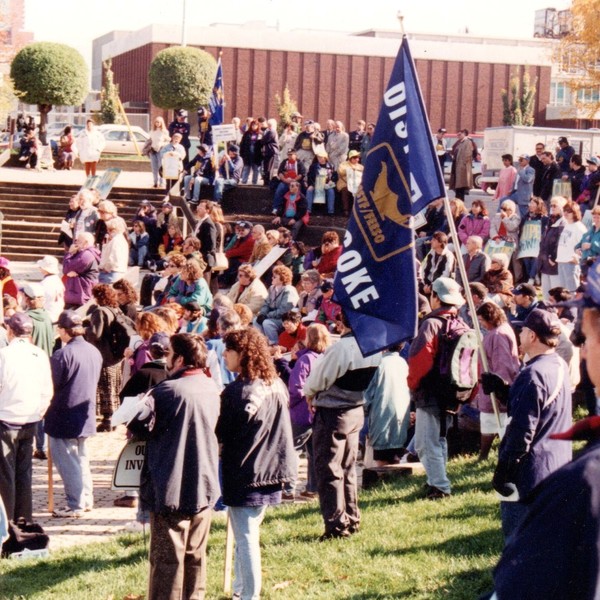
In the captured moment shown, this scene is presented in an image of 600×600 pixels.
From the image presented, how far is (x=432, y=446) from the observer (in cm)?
905

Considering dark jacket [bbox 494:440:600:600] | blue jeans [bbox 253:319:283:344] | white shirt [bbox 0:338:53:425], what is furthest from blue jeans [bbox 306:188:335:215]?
dark jacket [bbox 494:440:600:600]

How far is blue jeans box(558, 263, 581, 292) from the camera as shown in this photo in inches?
645

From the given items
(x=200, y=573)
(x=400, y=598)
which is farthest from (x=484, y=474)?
(x=200, y=573)

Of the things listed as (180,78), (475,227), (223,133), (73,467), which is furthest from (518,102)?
(73,467)

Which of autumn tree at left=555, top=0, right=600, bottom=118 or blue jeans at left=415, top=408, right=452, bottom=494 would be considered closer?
blue jeans at left=415, top=408, right=452, bottom=494

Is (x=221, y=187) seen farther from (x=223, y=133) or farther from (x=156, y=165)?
(x=156, y=165)

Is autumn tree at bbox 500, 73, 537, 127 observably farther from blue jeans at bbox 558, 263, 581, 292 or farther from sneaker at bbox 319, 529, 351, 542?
sneaker at bbox 319, 529, 351, 542

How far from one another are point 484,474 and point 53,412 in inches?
147

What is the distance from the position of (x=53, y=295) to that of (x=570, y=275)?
7314 mm

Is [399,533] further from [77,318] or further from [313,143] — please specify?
[313,143]

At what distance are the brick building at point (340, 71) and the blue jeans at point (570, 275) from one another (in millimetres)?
49374

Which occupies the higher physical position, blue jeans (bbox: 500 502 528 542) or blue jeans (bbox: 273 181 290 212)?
blue jeans (bbox: 273 181 290 212)

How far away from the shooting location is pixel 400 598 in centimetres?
700

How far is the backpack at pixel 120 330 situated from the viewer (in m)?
12.7
